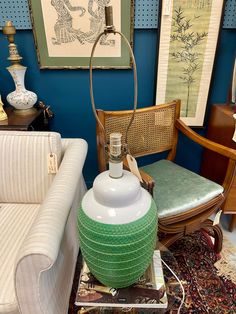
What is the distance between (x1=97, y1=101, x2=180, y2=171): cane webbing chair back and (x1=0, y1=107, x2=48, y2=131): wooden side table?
1.45 ft

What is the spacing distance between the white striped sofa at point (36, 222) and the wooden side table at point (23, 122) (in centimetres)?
13

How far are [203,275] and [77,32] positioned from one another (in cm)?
156

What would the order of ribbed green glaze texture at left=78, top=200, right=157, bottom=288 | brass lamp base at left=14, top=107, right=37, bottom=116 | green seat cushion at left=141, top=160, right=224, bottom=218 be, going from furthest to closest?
1. brass lamp base at left=14, top=107, right=37, bottom=116
2. green seat cushion at left=141, top=160, right=224, bottom=218
3. ribbed green glaze texture at left=78, top=200, right=157, bottom=288

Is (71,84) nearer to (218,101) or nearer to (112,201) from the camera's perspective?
(218,101)

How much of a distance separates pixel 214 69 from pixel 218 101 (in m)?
0.23

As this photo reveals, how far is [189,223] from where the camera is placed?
1233 mm

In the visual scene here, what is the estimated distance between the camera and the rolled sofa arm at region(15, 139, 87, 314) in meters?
0.72

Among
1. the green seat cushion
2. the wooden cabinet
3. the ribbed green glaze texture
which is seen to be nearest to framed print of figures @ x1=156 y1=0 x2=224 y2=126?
the wooden cabinet

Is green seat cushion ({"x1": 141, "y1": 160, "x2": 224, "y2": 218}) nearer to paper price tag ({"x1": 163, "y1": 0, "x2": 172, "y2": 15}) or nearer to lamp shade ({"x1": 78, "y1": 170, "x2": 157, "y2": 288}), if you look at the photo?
lamp shade ({"x1": 78, "y1": 170, "x2": 157, "y2": 288})

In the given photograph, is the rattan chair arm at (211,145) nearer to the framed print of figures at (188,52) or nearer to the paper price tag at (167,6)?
the framed print of figures at (188,52)

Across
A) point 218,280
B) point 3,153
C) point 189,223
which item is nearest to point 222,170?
point 189,223

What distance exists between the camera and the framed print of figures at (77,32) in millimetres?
1424

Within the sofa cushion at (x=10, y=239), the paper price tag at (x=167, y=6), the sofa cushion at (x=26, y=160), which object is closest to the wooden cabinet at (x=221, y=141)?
the paper price tag at (x=167, y=6)

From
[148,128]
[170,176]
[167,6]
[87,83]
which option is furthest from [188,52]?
[170,176]
